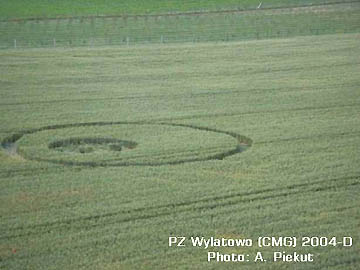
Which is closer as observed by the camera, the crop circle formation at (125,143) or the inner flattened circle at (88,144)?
the crop circle formation at (125,143)

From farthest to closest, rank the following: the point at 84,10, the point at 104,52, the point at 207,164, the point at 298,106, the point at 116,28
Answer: the point at 84,10 < the point at 116,28 < the point at 104,52 < the point at 298,106 < the point at 207,164

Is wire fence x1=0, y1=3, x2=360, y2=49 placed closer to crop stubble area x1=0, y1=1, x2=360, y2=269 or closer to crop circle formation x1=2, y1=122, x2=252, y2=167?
crop stubble area x1=0, y1=1, x2=360, y2=269

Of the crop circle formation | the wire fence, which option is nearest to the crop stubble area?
the crop circle formation

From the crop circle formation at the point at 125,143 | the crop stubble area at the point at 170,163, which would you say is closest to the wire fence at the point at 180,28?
the crop stubble area at the point at 170,163

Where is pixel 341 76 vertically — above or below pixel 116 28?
below

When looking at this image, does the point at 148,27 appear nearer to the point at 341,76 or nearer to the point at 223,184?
the point at 341,76

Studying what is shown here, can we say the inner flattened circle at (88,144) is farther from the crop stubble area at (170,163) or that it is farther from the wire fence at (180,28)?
the wire fence at (180,28)

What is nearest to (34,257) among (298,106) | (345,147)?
(345,147)
